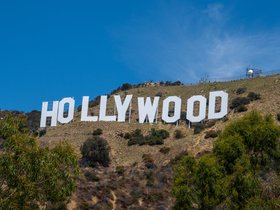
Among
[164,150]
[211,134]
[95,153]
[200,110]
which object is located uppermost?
[200,110]

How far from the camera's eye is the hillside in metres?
50.5

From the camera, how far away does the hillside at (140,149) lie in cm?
5053

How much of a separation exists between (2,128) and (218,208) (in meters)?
13.1

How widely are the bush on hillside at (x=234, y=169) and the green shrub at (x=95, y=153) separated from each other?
34.4 metres

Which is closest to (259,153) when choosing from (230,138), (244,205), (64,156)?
(230,138)

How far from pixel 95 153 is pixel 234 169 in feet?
122

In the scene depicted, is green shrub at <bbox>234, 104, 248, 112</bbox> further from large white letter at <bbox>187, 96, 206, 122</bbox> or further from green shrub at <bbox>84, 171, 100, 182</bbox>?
green shrub at <bbox>84, 171, 100, 182</bbox>

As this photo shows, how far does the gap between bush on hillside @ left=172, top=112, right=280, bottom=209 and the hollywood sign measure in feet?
117

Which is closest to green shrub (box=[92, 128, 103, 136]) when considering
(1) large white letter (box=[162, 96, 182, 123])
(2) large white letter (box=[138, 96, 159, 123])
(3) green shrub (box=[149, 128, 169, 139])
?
(2) large white letter (box=[138, 96, 159, 123])

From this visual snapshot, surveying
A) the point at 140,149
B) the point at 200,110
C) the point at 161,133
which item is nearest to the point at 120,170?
the point at 140,149

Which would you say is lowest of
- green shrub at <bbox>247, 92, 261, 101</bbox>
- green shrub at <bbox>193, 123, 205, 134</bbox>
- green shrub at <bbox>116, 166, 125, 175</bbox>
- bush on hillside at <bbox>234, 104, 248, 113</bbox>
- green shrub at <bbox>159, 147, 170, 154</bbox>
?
green shrub at <bbox>116, 166, 125, 175</bbox>

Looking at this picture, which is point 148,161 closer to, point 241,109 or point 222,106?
point 222,106

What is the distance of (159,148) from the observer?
70.4m

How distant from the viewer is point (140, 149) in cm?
7106
